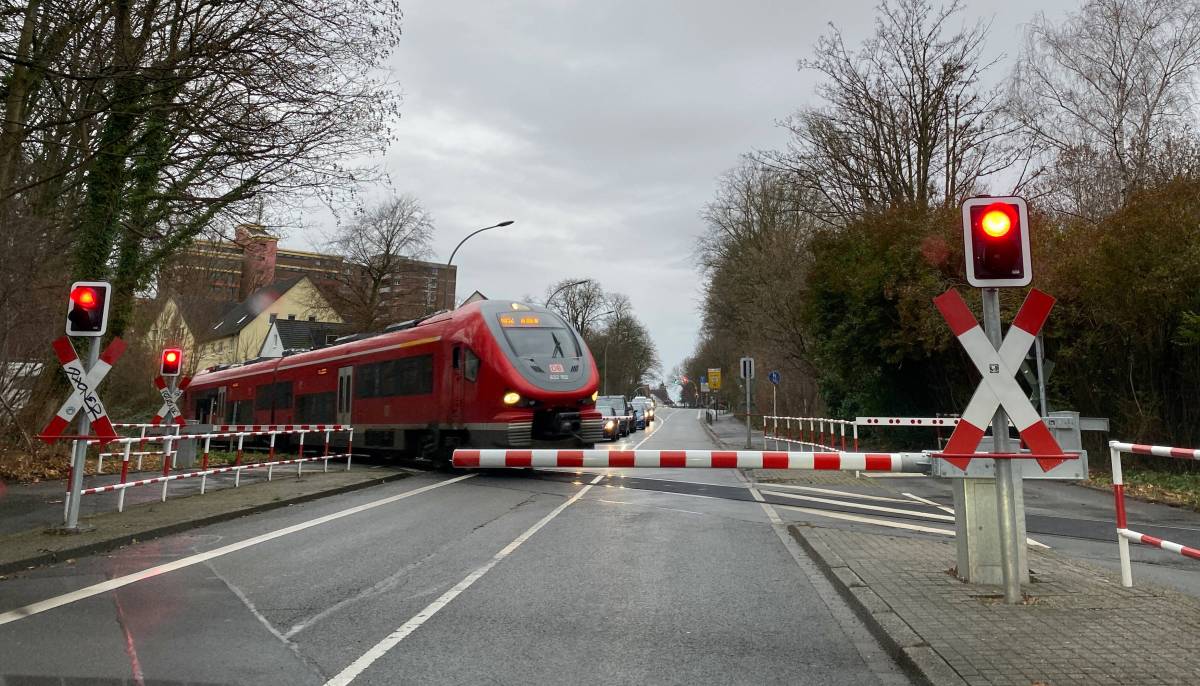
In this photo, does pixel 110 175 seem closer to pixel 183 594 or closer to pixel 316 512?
pixel 316 512

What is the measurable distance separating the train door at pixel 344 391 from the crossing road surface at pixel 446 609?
9.96 m

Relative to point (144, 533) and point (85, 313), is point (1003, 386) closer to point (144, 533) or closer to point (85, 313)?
point (144, 533)

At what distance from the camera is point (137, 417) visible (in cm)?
3438

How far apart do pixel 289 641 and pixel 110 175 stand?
13.3 m

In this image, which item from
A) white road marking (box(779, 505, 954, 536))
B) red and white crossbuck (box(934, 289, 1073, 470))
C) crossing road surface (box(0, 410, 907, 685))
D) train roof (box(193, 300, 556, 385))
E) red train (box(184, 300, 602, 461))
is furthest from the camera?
train roof (box(193, 300, 556, 385))

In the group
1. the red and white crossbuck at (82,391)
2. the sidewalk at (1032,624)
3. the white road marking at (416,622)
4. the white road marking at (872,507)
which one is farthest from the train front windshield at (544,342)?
the sidewalk at (1032,624)

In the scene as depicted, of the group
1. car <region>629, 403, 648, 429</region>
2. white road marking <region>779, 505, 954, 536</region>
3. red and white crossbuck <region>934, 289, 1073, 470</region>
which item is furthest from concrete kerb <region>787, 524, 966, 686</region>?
car <region>629, 403, 648, 429</region>

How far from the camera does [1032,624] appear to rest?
457 centimetres

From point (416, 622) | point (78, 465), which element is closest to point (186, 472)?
point (78, 465)

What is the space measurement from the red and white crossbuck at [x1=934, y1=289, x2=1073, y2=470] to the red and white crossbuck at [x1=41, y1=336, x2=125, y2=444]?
322 inches

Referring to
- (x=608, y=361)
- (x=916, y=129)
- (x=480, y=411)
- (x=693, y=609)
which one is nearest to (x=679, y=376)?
(x=608, y=361)

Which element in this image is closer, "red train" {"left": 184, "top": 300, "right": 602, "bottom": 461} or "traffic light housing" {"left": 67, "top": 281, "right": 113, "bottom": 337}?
"traffic light housing" {"left": 67, "top": 281, "right": 113, "bottom": 337}

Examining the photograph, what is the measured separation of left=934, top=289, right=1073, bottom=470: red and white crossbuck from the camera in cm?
493

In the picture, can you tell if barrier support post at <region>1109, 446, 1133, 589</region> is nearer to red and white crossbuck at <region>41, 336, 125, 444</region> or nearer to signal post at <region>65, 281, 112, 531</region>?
red and white crossbuck at <region>41, 336, 125, 444</region>
